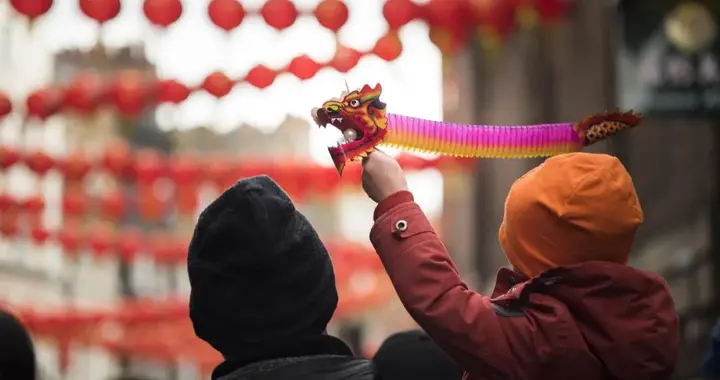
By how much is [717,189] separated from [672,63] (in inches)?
37.4

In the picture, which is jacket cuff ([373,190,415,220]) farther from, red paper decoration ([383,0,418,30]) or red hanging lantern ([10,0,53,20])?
red paper decoration ([383,0,418,30])

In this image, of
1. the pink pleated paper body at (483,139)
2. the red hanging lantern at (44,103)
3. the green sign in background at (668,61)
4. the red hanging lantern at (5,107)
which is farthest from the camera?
the green sign in background at (668,61)

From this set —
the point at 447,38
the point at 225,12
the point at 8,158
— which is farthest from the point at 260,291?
the point at 8,158

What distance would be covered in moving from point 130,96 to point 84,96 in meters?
0.25

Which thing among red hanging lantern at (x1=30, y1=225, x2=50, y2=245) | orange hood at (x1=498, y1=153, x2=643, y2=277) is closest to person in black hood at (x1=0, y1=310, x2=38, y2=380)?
orange hood at (x1=498, y1=153, x2=643, y2=277)

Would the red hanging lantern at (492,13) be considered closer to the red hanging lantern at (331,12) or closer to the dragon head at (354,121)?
the red hanging lantern at (331,12)

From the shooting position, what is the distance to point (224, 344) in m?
1.74

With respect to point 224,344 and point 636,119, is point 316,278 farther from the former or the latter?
point 636,119

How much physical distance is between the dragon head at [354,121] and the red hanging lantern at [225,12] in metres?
2.76

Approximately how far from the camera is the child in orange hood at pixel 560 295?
1679mm

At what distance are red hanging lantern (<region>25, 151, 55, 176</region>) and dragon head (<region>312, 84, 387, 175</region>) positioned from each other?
13.9ft

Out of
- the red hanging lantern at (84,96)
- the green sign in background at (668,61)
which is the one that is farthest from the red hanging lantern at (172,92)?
the green sign in background at (668,61)

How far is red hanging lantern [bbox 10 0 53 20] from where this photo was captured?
156 inches

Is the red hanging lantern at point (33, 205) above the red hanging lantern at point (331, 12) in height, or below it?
below
